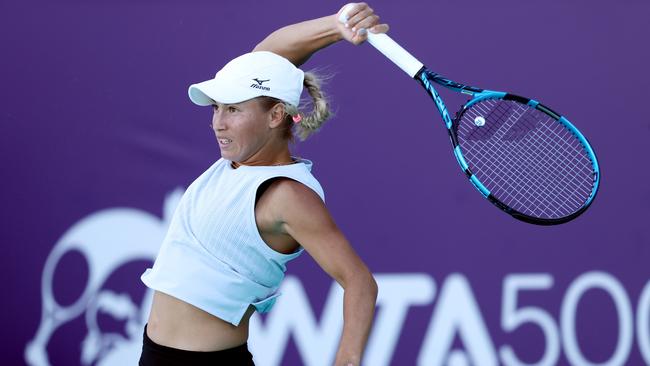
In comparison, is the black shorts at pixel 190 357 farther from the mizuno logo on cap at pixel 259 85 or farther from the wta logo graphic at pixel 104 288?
the wta logo graphic at pixel 104 288

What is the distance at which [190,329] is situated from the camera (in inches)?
106

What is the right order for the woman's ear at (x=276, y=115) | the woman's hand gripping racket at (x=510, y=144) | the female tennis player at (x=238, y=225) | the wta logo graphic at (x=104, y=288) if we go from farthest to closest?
the wta logo graphic at (x=104, y=288)
the woman's hand gripping racket at (x=510, y=144)
the woman's ear at (x=276, y=115)
the female tennis player at (x=238, y=225)

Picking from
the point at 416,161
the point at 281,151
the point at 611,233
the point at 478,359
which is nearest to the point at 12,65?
the point at 416,161

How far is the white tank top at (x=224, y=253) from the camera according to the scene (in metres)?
2.65

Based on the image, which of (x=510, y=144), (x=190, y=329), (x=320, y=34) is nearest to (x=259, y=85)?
(x=320, y=34)

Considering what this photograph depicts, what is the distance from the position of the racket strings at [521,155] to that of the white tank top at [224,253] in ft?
2.34

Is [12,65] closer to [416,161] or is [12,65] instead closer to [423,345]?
[416,161]

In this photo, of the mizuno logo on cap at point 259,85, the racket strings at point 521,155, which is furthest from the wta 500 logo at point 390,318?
the mizuno logo on cap at point 259,85

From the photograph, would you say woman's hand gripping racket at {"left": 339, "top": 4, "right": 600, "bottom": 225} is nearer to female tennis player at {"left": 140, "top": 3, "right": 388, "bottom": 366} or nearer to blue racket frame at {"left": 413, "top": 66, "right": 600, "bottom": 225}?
blue racket frame at {"left": 413, "top": 66, "right": 600, "bottom": 225}

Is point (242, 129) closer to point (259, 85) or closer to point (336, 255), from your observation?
point (259, 85)

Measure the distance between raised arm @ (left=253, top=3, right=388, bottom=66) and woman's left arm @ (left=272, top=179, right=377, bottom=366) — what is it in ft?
1.67

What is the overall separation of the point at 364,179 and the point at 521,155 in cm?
102

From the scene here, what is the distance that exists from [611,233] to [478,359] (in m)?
0.74

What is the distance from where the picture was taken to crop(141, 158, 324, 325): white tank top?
8.70 feet
